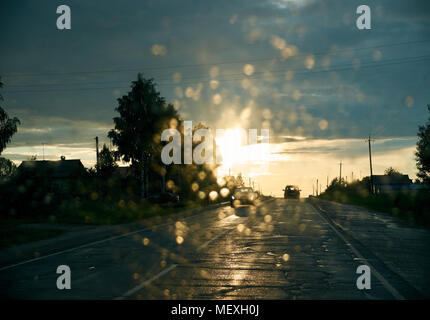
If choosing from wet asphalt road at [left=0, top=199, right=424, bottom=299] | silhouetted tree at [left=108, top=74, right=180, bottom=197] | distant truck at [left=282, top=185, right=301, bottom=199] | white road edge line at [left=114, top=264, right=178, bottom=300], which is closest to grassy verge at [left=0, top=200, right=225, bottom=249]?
wet asphalt road at [left=0, top=199, right=424, bottom=299]

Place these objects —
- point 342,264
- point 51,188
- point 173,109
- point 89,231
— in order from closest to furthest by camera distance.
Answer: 1. point 342,264
2. point 89,231
3. point 51,188
4. point 173,109

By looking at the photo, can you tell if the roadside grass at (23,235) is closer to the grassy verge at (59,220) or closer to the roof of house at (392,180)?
the grassy verge at (59,220)

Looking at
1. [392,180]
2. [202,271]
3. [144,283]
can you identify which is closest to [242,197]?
[202,271]

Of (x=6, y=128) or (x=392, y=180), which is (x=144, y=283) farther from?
(x=392, y=180)

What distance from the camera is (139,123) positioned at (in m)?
55.6

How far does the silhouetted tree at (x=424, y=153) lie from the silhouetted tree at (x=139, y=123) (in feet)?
103

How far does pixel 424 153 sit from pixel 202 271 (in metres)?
49.1

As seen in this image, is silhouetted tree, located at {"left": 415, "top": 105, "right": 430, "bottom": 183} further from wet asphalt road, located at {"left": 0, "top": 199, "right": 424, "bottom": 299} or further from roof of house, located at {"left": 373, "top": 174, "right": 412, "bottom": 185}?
roof of house, located at {"left": 373, "top": 174, "right": 412, "bottom": 185}

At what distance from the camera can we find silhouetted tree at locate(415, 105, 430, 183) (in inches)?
2050
